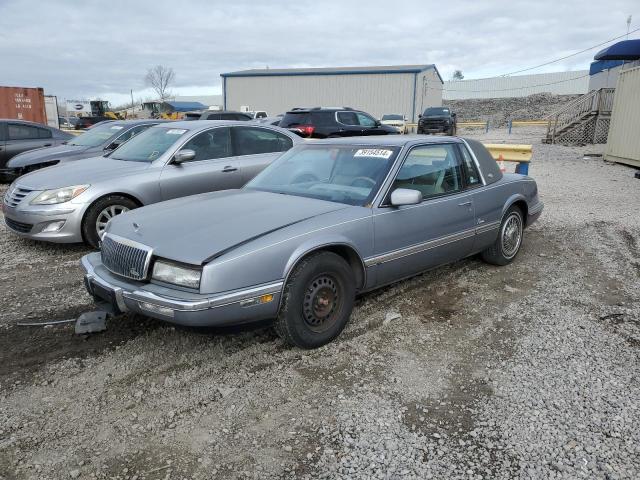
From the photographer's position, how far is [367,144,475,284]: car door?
4.01 metres

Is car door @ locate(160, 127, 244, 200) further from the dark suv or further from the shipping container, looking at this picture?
the shipping container

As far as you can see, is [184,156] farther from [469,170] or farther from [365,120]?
[365,120]

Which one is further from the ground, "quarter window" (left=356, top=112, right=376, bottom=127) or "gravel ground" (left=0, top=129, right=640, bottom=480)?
"quarter window" (left=356, top=112, right=376, bottom=127)

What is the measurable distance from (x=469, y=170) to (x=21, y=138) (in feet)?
35.5

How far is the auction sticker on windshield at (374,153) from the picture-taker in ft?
14.1

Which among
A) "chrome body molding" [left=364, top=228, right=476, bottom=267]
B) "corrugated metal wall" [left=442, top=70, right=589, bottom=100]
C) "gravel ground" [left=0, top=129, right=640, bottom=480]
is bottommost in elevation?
"gravel ground" [left=0, top=129, right=640, bottom=480]

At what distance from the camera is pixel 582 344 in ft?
12.4

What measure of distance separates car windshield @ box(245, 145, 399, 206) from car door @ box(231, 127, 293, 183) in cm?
209

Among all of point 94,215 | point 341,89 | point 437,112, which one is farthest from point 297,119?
point 341,89

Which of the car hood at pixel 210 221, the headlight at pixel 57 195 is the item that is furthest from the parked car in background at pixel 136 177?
the car hood at pixel 210 221

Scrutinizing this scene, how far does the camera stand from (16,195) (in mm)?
6082

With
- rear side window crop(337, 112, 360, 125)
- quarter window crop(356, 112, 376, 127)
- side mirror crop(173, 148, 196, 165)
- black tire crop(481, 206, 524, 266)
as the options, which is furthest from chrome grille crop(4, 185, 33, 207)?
quarter window crop(356, 112, 376, 127)

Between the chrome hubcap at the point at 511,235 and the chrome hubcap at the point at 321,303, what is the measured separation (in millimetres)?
2632

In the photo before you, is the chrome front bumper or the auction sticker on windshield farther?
the auction sticker on windshield
